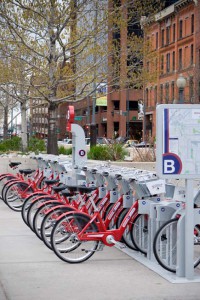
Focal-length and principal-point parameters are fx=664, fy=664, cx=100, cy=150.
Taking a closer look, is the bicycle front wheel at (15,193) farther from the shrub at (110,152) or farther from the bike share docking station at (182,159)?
the bike share docking station at (182,159)

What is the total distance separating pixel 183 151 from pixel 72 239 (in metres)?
2.08

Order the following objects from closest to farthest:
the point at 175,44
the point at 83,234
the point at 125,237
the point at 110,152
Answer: the point at 83,234 < the point at 125,237 < the point at 110,152 < the point at 175,44

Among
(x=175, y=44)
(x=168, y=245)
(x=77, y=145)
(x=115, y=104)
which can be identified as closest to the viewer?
(x=168, y=245)

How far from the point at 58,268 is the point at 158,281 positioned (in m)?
1.48

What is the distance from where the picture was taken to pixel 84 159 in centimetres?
1502

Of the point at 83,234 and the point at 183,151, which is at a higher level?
the point at 183,151

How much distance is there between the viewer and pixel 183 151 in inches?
320

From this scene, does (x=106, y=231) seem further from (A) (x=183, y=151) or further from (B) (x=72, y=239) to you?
(A) (x=183, y=151)

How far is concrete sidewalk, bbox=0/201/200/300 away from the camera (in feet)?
24.5

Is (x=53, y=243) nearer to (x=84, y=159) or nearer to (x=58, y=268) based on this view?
(x=58, y=268)

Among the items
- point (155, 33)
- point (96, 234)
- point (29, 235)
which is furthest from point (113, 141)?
point (155, 33)

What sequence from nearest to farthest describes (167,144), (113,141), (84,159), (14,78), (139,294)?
(139,294)
(167,144)
(84,159)
(113,141)
(14,78)

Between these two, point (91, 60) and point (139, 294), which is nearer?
point (139, 294)

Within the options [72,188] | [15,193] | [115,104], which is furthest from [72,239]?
[115,104]
